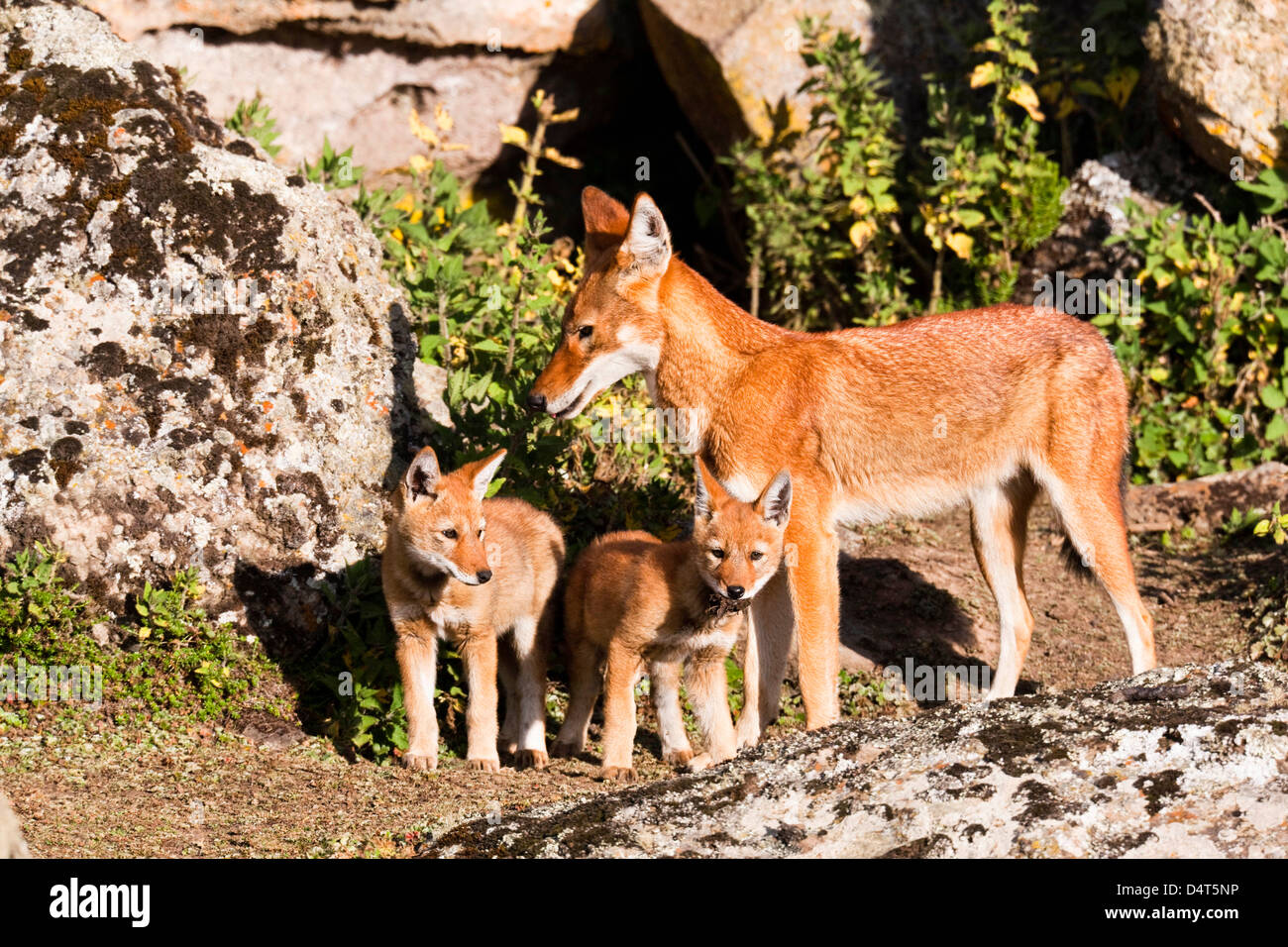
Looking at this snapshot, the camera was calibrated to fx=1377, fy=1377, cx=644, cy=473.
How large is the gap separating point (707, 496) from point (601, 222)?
195 cm

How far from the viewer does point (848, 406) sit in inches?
283

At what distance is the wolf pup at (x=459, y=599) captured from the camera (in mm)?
6492

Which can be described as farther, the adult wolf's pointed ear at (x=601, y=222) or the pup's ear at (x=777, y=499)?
the adult wolf's pointed ear at (x=601, y=222)

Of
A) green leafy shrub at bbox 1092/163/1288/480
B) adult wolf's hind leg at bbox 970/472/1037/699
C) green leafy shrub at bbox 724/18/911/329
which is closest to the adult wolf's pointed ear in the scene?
adult wolf's hind leg at bbox 970/472/1037/699

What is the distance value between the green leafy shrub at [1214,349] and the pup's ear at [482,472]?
5564mm

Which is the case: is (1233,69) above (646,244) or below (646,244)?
above

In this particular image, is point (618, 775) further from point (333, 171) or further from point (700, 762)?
point (333, 171)

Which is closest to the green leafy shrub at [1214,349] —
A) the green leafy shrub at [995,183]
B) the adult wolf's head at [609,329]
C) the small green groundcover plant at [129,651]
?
the green leafy shrub at [995,183]

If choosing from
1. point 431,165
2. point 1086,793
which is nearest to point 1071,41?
point 431,165

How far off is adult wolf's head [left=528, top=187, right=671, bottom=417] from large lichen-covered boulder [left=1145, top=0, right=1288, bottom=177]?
17.8 ft

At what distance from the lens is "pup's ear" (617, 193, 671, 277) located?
7.00 meters

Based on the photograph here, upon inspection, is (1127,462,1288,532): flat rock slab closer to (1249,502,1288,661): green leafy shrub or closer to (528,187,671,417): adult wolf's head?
(1249,502,1288,661): green leafy shrub

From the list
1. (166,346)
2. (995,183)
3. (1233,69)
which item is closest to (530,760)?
(166,346)

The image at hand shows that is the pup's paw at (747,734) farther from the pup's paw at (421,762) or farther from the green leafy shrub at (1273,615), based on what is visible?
the green leafy shrub at (1273,615)
